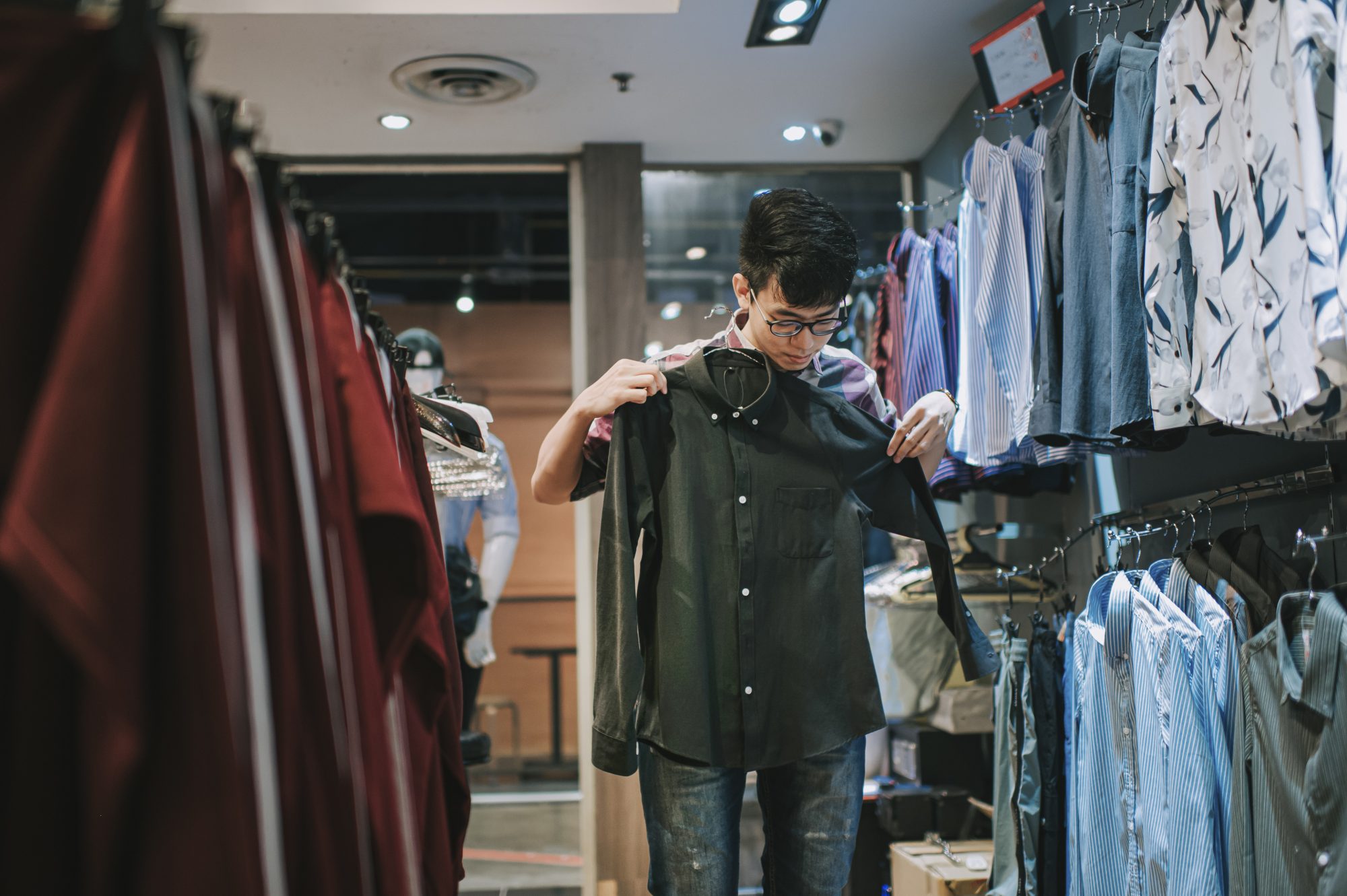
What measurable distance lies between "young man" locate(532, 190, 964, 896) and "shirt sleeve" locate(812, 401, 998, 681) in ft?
0.25

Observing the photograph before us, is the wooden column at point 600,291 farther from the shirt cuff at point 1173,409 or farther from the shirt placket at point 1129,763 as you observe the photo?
the shirt cuff at point 1173,409

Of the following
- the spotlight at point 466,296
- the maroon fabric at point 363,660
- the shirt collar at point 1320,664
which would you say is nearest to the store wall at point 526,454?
the spotlight at point 466,296

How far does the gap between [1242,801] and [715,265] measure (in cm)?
372

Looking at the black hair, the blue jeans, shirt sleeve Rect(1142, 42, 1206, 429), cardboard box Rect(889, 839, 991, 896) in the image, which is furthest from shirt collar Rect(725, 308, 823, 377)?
cardboard box Rect(889, 839, 991, 896)

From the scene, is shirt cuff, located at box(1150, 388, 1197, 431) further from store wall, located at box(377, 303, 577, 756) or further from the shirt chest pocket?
store wall, located at box(377, 303, 577, 756)

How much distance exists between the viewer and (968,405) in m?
3.07

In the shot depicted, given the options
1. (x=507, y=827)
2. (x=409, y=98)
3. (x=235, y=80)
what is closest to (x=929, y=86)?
(x=409, y=98)

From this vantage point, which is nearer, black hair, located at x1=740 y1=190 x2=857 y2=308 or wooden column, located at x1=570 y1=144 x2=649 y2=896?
black hair, located at x1=740 y1=190 x2=857 y2=308

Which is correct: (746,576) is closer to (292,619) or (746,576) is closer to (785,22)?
(292,619)

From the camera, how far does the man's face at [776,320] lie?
194 centimetres

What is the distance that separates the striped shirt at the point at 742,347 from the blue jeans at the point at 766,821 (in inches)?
21.0

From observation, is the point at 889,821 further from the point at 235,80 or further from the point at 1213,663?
the point at 235,80

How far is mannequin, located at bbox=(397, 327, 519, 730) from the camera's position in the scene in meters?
4.13

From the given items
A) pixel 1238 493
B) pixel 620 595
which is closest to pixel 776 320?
pixel 620 595
